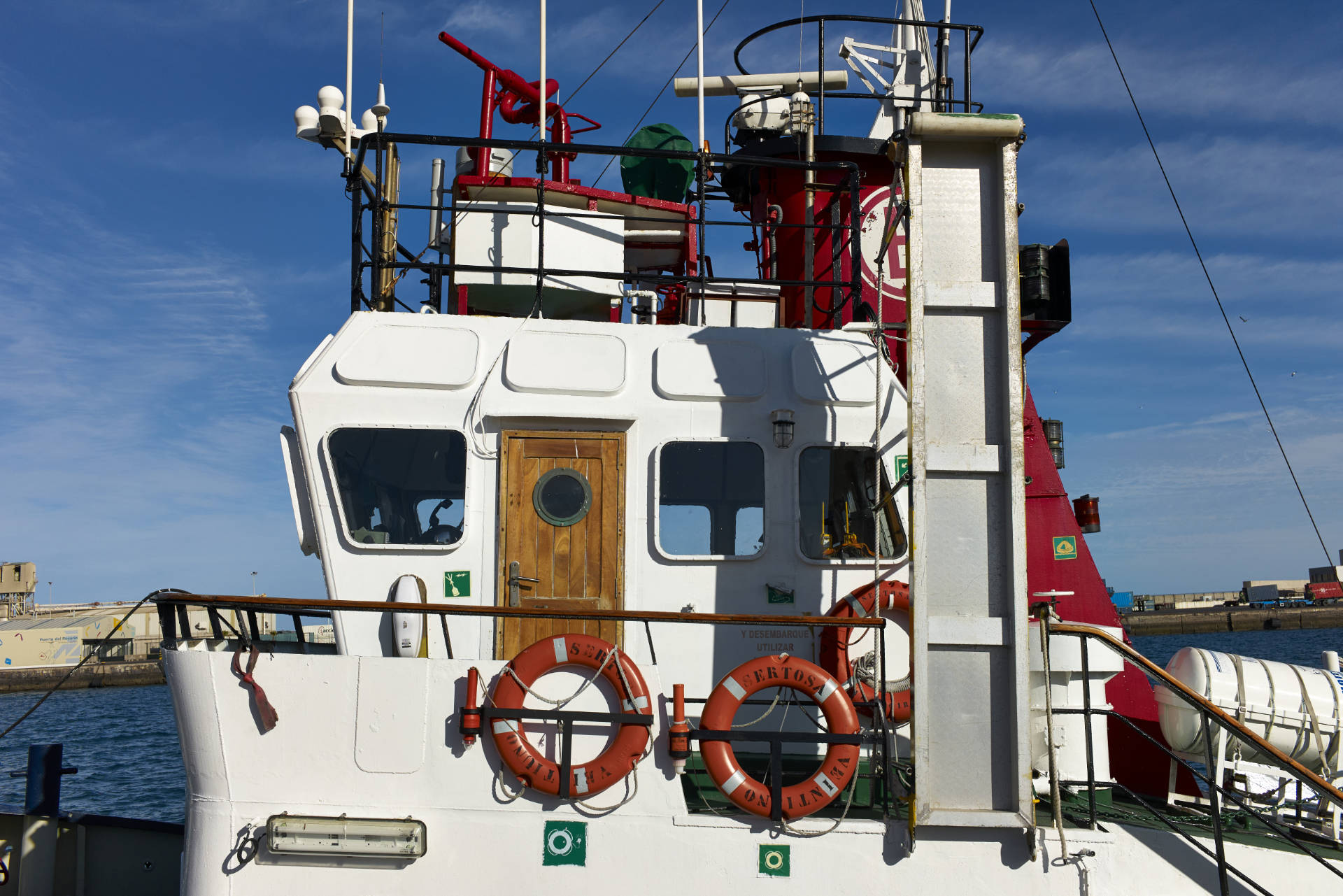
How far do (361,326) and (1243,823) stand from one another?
569 centimetres

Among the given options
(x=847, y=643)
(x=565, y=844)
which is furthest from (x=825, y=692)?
(x=565, y=844)

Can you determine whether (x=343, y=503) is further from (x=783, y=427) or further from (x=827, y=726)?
(x=827, y=726)

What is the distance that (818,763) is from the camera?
5195 millimetres

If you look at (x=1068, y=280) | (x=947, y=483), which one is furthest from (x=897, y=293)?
(x=947, y=483)

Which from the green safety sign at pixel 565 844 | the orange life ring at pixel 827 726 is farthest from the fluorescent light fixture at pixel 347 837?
the orange life ring at pixel 827 726

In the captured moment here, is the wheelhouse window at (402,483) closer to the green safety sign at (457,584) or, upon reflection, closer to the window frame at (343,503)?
the window frame at (343,503)

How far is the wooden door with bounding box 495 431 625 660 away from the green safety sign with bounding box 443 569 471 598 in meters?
0.19

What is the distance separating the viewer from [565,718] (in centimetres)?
424

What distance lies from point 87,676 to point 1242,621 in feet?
226

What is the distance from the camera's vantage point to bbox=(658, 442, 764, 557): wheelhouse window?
564 cm

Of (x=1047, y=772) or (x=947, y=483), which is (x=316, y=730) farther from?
(x=1047, y=772)

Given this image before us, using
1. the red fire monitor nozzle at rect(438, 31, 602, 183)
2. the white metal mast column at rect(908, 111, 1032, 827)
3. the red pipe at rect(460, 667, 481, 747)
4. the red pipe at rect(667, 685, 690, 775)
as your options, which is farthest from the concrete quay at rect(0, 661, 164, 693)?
the white metal mast column at rect(908, 111, 1032, 827)

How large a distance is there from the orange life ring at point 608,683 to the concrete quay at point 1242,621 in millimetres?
67506

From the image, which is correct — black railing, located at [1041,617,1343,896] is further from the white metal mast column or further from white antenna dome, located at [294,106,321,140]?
white antenna dome, located at [294,106,321,140]
